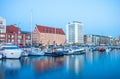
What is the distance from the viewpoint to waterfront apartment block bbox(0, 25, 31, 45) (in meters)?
73.4

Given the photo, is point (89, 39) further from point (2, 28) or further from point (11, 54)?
point (11, 54)

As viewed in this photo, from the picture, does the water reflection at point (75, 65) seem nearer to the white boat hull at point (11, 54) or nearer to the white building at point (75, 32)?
the white boat hull at point (11, 54)

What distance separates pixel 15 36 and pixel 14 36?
1.28 feet

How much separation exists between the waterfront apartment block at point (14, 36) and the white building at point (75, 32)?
79.8m

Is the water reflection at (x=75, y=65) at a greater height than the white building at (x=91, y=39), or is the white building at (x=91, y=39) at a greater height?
the white building at (x=91, y=39)

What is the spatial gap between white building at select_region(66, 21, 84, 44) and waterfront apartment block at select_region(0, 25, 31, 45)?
262 ft

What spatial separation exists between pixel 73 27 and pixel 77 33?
6.63m

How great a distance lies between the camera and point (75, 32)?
6348 inches

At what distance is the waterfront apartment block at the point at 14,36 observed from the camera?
73375mm

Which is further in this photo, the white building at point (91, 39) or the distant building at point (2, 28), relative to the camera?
the white building at point (91, 39)

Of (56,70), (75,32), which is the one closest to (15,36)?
(56,70)

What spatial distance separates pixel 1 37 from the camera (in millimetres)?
72312

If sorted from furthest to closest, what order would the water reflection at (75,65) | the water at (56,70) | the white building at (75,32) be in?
the white building at (75,32)
the water reflection at (75,65)
the water at (56,70)

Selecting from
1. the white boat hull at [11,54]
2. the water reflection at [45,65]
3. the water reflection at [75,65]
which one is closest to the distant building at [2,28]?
the white boat hull at [11,54]
